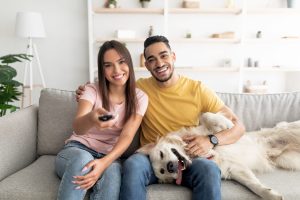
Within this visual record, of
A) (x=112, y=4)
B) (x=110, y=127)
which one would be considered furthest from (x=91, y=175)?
(x=112, y=4)

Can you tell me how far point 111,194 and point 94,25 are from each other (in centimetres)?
348

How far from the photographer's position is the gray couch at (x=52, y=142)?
1387 mm

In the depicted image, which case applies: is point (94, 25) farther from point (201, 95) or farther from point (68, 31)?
point (201, 95)

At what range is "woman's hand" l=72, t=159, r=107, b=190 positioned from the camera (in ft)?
4.22

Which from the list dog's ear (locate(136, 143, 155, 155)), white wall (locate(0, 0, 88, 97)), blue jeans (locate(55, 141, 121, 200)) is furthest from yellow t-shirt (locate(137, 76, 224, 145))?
white wall (locate(0, 0, 88, 97))

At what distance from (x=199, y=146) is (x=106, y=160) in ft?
1.64

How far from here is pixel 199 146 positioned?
5.18ft

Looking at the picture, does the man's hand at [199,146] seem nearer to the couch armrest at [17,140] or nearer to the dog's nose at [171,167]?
the dog's nose at [171,167]

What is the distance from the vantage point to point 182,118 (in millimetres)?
1769

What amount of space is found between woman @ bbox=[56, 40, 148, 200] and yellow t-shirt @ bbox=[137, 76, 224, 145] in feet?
0.39

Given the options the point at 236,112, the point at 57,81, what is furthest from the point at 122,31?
the point at 236,112

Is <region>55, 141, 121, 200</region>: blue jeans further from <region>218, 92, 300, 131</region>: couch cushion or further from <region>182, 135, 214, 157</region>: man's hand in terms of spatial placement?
<region>218, 92, 300, 131</region>: couch cushion

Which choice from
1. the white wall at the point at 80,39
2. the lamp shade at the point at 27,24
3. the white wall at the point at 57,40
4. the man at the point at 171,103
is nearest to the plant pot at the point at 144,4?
the white wall at the point at 80,39

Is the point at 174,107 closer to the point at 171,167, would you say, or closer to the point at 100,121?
the point at 171,167
